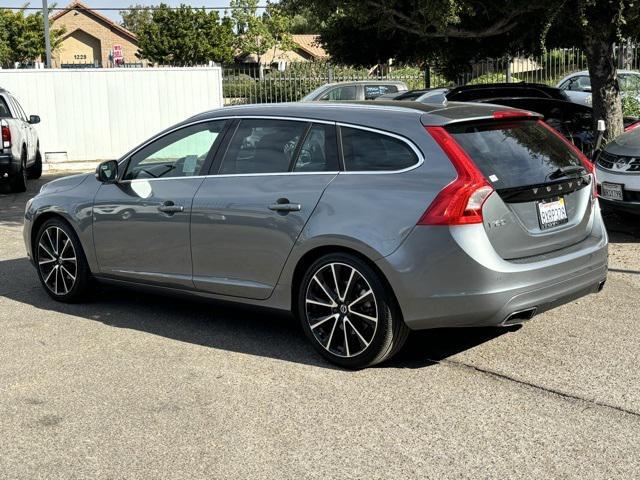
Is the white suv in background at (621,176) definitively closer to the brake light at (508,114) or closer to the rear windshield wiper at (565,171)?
the rear windshield wiper at (565,171)

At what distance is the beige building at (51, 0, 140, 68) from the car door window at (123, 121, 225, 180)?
6425 cm

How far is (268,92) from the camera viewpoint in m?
24.0

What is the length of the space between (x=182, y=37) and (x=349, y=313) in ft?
182

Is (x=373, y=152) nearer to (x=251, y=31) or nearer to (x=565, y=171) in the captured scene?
(x=565, y=171)

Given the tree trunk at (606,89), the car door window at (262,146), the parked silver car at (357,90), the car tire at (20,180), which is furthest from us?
the parked silver car at (357,90)

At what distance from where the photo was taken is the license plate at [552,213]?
5.30 metres

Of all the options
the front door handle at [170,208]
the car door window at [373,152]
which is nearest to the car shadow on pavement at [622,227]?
the car door window at [373,152]

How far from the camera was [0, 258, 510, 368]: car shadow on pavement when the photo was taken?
5.81 m

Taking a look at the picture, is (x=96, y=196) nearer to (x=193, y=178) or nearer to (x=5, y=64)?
(x=193, y=178)

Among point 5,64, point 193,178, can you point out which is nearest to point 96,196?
point 193,178

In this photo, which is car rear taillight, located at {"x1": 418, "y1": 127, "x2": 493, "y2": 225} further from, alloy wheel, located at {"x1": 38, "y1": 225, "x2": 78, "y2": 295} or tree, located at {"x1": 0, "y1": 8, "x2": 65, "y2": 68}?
tree, located at {"x1": 0, "y1": 8, "x2": 65, "y2": 68}

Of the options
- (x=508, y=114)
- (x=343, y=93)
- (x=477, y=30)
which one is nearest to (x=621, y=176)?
(x=477, y=30)

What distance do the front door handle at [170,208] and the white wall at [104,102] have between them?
15.6m

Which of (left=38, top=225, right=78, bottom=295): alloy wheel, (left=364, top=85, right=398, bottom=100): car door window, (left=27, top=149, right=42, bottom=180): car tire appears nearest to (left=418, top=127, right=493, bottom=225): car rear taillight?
(left=38, top=225, right=78, bottom=295): alloy wheel
